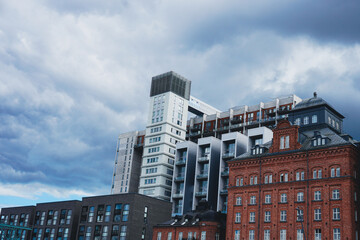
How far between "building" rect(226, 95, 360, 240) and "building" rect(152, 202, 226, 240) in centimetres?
481

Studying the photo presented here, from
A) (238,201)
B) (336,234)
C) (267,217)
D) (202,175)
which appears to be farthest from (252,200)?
(202,175)

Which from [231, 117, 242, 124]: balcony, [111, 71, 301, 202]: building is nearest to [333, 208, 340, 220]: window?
[111, 71, 301, 202]: building

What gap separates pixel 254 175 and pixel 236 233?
427 inches

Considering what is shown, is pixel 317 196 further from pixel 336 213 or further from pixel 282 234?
pixel 282 234

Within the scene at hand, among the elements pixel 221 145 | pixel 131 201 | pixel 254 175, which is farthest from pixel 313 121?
pixel 131 201

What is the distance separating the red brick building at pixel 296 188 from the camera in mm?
70375

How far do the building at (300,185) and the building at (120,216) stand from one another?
30277 millimetres

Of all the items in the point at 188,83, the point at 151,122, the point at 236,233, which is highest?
the point at 188,83

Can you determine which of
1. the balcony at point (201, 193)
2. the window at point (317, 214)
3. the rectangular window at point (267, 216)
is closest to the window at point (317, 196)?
the window at point (317, 214)

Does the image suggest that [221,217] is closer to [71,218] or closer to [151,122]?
[71,218]

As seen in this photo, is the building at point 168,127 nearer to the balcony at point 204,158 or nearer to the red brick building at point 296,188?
the balcony at point 204,158

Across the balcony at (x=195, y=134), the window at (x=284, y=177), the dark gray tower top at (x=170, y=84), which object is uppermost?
the dark gray tower top at (x=170, y=84)

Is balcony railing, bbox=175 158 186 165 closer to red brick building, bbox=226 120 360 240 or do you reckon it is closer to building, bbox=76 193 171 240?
building, bbox=76 193 171 240

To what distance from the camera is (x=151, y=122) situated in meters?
147
